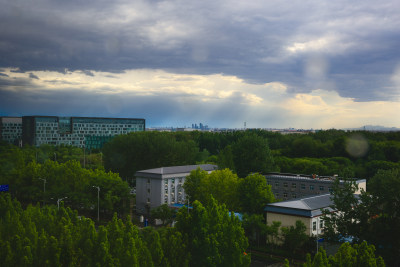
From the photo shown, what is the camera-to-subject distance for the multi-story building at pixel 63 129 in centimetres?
12156

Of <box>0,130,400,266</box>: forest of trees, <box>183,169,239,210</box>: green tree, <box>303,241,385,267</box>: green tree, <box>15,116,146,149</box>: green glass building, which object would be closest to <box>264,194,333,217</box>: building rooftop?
<box>0,130,400,266</box>: forest of trees

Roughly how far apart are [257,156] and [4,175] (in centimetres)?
3666

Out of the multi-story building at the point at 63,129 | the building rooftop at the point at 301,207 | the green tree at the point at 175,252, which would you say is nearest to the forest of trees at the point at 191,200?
the green tree at the point at 175,252

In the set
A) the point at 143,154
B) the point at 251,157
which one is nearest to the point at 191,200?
the point at 251,157

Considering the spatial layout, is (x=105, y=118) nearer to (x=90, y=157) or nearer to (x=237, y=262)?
(x=90, y=157)

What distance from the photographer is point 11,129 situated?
129000mm

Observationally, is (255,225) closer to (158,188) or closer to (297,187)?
(158,188)

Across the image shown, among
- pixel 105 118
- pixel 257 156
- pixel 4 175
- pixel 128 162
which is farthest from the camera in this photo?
pixel 105 118

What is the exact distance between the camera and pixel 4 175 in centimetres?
4944

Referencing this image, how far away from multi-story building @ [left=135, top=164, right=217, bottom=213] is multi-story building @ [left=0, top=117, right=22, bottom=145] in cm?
9656

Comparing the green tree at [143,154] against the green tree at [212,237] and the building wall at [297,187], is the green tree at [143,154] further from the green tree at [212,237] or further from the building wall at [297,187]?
the green tree at [212,237]

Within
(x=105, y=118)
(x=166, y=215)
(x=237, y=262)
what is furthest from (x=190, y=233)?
(x=105, y=118)

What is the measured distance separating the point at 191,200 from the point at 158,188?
19.6 feet

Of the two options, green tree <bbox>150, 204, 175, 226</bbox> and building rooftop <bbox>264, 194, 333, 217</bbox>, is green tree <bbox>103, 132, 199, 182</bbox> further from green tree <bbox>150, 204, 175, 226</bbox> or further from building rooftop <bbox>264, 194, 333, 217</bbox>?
building rooftop <bbox>264, 194, 333, 217</bbox>
